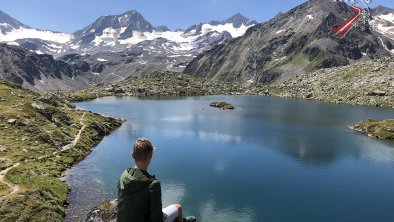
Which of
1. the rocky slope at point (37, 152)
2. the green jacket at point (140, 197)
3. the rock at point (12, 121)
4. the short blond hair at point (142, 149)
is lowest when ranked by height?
the rocky slope at point (37, 152)

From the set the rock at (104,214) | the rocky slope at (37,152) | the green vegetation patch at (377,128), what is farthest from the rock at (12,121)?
the green vegetation patch at (377,128)

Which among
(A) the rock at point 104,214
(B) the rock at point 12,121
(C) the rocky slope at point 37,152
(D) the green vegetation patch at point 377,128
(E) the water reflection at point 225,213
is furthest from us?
(D) the green vegetation patch at point 377,128

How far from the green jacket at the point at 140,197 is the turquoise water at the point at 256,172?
3819 cm

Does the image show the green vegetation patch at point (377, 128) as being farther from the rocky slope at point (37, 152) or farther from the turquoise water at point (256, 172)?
the rocky slope at point (37, 152)

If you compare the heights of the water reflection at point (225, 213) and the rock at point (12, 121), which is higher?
the rock at point (12, 121)

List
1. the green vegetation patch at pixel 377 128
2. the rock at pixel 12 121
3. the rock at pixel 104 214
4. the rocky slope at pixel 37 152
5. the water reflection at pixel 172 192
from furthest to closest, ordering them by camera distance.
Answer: the green vegetation patch at pixel 377 128
the rock at pixel 12 121
the water reflection at pixel 172 192
the rocky slope at pixel 37 152
the rock at pixel 104 214

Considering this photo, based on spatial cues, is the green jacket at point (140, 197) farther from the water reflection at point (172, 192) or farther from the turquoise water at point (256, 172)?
the water reflection at point (172, 192)

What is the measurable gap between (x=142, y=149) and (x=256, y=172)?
63223 mm

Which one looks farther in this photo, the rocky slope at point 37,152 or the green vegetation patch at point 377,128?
the green vegetation patch at point 377,128

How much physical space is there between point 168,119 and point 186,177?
8839 centimetres

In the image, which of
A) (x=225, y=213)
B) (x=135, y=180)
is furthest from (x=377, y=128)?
(x=135, y=180)

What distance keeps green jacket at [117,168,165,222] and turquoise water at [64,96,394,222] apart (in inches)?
1504

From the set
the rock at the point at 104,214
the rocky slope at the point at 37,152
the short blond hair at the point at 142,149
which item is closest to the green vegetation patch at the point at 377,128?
the rocky slope at the point at 37,152

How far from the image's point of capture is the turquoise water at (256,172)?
178 feet
